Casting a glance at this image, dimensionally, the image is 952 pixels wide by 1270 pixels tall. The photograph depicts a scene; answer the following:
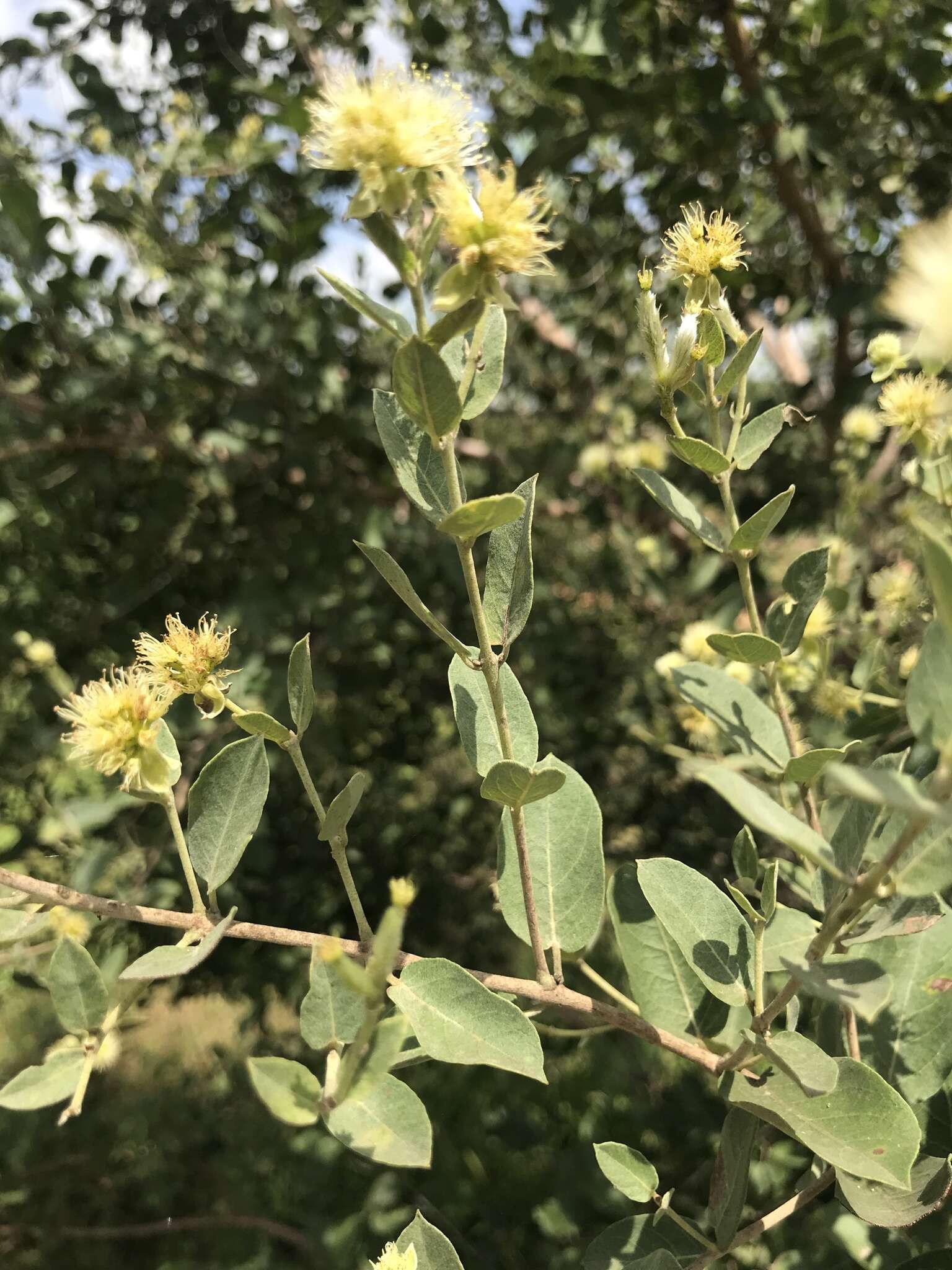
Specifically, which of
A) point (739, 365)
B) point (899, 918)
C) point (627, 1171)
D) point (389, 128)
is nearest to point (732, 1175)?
point (627, 1171)

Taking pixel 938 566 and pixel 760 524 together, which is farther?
pixel 760 524

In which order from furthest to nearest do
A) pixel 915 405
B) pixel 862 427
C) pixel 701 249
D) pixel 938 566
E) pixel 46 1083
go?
pixel 862 427, pixel 915 405, pixel 701 249, pixel 46 1083, pixel 938 566

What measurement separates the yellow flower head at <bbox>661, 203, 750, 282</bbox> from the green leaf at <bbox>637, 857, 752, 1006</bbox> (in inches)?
17.5

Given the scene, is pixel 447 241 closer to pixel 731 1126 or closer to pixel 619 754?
pixel 731 1126

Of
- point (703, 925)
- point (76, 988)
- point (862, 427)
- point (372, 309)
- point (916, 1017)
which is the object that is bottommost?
point (862, 427)

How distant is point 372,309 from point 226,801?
1.18 ft

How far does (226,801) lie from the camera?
0.63 m

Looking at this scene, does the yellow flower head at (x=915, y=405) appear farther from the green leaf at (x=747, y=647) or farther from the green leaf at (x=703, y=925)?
the green leaf at (x=703, y=925)

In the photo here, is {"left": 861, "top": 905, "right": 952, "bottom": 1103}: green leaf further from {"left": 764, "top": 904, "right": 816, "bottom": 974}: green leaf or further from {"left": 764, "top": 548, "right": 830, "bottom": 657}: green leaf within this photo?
{"left": 764, "top": 548, "right": 830, "bottom": 657}: green leaf

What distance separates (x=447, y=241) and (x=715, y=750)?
1115mm

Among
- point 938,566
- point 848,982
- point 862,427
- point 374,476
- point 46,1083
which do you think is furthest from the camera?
point 374,476

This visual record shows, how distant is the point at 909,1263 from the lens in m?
0.66

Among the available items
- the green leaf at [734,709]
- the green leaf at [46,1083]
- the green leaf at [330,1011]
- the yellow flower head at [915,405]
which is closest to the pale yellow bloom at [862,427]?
the yellow flower head at [915,405]

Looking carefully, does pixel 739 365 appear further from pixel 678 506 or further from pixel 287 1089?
pixel 287 1089
